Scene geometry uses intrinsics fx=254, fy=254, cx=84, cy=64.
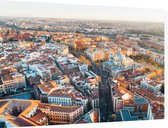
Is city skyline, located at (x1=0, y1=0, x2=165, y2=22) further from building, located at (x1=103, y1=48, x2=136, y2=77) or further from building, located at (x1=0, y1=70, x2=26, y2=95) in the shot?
building, located at (x1=0, y1=70, x2=26, y2=95)

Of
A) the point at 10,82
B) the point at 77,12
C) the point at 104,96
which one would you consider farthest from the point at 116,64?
the point at 10,82

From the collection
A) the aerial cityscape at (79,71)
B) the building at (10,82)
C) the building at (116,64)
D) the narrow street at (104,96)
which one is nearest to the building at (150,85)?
the aerial cityscape at (79,71)

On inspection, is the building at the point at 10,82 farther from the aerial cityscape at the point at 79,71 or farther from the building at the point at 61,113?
the building at the point at 61,113

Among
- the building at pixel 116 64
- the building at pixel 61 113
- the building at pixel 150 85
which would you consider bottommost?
the building at pixel 61 113

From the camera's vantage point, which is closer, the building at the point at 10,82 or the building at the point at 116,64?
the building at the point at 10,82

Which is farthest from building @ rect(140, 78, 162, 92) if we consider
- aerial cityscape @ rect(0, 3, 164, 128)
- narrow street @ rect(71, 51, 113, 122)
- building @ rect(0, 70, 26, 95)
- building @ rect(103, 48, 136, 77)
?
building @ rect(0, 70, 26, 95)
